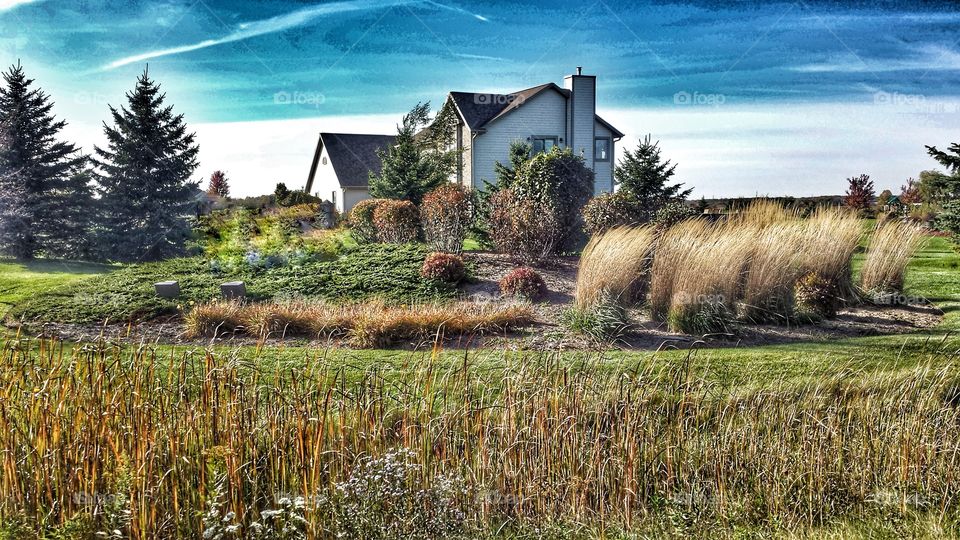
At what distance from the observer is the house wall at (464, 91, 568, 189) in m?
27.9

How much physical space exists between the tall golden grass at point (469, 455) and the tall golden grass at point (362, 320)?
3262 millimetres

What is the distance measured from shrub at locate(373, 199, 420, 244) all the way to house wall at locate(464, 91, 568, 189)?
11.4m

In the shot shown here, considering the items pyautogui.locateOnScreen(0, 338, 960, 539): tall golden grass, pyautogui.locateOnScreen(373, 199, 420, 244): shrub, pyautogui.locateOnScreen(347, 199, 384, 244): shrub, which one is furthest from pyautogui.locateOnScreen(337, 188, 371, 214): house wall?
pyautogui.locateOnScreen(0, 338, 960, 539): tall golden grass

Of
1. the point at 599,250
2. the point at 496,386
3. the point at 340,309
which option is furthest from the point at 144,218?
the point at 496,386

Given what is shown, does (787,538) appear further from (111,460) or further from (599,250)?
(599,250)

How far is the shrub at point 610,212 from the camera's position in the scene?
13.4m

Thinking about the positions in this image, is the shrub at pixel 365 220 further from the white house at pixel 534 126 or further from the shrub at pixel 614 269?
the white house at pixel 534 126

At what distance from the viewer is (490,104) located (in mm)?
29734

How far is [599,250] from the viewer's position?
29.6 feet

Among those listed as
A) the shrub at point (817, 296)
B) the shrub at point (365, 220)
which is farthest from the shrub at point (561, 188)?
the shrub at point (817, 296)

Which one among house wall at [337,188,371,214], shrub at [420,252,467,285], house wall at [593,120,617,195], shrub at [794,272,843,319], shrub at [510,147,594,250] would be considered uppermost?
house wall at [593,120,617,195]

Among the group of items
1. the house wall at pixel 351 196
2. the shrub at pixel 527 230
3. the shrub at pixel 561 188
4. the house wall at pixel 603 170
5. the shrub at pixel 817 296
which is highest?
the house wall at pixel 603 170

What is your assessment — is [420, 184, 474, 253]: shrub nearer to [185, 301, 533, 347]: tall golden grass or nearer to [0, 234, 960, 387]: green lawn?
[185, 301, 533, 347]: tall golden grass

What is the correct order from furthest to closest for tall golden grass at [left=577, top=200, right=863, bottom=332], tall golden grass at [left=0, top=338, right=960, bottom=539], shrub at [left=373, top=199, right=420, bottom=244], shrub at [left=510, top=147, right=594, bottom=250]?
shrub at [left=373, top=199, right=420, bottom=244] → shrub at [left=510, top=147, right=594, bottom=250] → tall golden grass at [left=577, top=200, right=863, bottom=332] → tall golden grass at [left=0, top=338, right=960, bottom=539]
